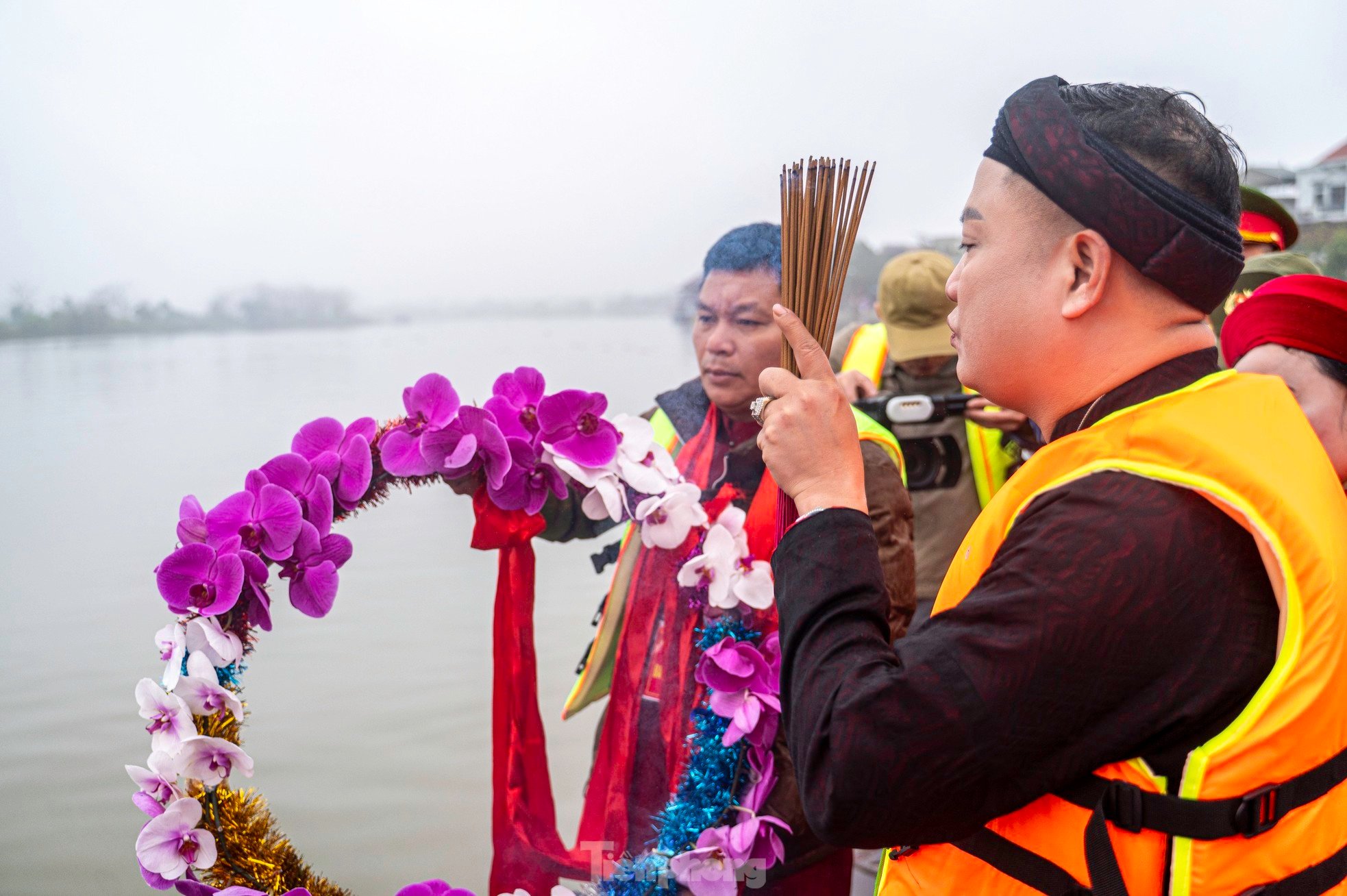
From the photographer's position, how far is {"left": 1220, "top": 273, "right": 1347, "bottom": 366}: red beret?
1.53 m

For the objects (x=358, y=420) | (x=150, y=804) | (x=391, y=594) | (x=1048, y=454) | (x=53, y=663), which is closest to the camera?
(x=1048, y=454)

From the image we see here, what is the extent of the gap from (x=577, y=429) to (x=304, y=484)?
0.45m

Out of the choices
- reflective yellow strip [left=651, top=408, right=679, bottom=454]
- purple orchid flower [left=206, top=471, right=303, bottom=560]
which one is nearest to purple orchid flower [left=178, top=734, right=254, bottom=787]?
purple orchid flower [left=206, top=471, right=303, bottom=560]

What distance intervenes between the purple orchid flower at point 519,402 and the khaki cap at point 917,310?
171cm

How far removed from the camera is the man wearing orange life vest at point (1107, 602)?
0.79 m

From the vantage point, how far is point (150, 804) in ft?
4.60

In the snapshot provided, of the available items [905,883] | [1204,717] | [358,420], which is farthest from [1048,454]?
[358,420]

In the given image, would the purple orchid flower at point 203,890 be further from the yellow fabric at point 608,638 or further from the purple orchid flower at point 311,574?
the yellow fabric at point 608,638

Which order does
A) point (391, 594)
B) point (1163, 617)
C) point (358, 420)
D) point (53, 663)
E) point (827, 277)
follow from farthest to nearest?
1. point (391, 594)
2. point (53, 663)
3. point (358, 420)
4. point (827, 277)
5. point (1163, 617)

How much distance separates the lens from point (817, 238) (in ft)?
3.78

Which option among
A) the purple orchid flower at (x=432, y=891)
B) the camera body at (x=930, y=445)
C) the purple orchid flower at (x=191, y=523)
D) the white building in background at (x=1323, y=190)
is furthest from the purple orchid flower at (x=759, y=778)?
the white building in background at (x=1323, y=190)

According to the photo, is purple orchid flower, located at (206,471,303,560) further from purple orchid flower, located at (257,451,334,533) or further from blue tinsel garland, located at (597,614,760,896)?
blue tinsel garland, located at (597,614,760,896)

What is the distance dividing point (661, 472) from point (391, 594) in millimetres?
2451

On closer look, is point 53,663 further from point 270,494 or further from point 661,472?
point 661,472
